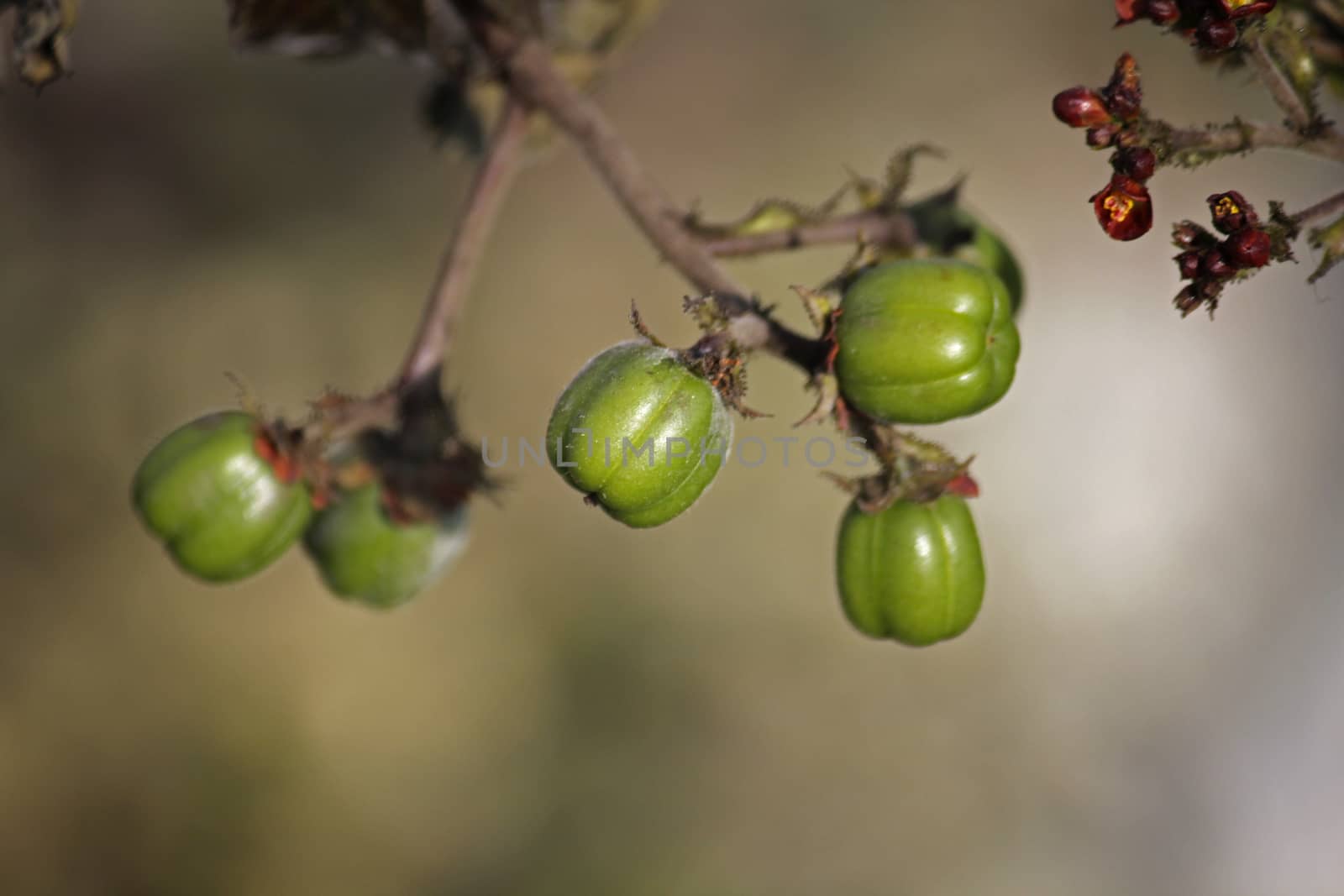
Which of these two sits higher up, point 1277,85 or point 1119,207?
point 1277,85

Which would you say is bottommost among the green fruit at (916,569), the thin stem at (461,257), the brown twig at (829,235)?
the green fruit at (916,569)

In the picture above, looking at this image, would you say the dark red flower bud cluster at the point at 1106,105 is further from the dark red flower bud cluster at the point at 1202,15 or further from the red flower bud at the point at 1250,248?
the red flower bud at the point at 1250,248

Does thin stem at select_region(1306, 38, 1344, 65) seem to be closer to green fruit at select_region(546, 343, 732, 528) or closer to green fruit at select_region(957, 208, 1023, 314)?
green fruit at select_region(957, 208, 1023, 314)

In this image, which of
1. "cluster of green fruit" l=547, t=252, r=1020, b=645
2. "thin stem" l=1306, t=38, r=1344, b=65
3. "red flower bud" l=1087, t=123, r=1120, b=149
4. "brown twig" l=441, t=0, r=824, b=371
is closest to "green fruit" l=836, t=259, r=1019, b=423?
"cluster of green fruit" l=547, t=252, r=1020, b=645

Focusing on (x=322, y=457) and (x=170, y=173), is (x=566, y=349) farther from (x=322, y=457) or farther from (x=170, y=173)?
(x=322, y=457)

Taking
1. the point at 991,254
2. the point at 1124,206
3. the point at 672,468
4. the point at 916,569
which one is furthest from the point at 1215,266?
the point at 991,254

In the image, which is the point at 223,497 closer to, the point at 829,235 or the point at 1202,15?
the point at 829,235

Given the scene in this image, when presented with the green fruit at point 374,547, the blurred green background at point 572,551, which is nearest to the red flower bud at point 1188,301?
the green fruit at point 374,547

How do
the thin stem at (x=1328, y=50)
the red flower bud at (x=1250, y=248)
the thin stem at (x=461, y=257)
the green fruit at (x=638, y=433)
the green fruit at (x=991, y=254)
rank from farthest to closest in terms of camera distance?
the green fruit at (x=991, y=254) < the thin stem at (x=461, y=257) < the thin stem at (x=1328, y=50) < the green fruit at (x=638, y=433) < the red flower bud at (x=1250, y=248)
